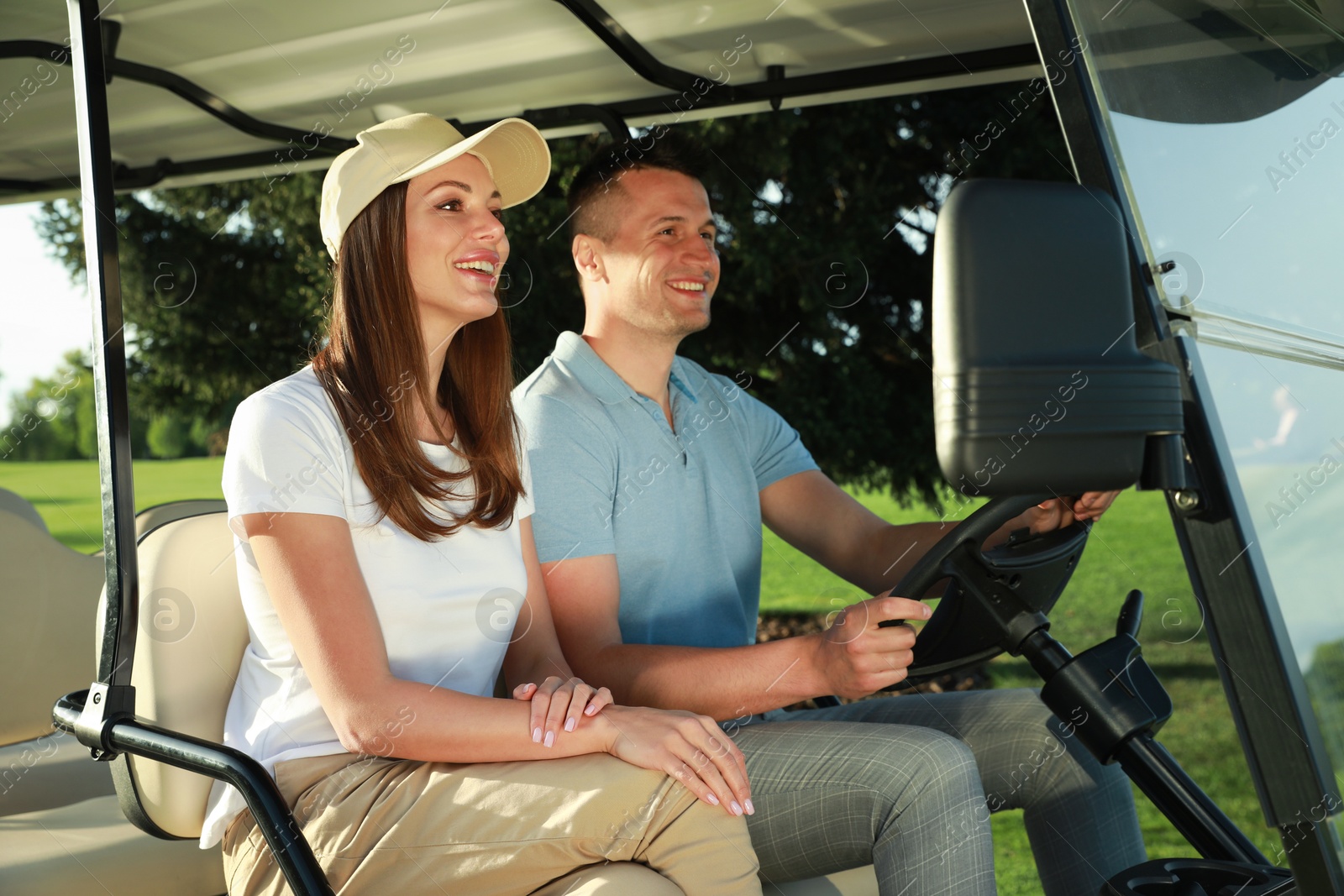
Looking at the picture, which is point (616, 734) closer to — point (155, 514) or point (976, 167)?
point (155, 514)

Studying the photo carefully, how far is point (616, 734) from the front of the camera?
157 centimetres

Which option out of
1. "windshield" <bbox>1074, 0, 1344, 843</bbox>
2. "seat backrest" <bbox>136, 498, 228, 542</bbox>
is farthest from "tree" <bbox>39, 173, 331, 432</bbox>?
"windshield" <bbox>1074, 0, 1344, 843</bbox>

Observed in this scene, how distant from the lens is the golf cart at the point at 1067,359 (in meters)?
1.08

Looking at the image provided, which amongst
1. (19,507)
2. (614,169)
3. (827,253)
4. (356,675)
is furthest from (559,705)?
(827,253)

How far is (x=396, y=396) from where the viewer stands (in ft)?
6.37

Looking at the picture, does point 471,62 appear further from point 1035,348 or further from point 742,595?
point 1035,348

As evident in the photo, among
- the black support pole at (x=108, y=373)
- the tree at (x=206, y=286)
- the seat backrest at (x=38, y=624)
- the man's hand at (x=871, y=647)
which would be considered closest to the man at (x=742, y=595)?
the man's hand at (x=871, y=647)

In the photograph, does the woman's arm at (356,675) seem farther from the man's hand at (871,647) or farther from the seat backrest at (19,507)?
the seat backrest at (19,507)

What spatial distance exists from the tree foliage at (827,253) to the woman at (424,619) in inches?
128

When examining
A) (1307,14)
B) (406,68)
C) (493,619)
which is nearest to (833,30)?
(406,68)

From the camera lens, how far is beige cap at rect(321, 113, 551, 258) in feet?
6.52

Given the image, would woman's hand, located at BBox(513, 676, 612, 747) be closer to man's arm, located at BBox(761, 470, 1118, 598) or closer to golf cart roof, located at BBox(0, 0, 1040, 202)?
man's arm, located at BBox(761, 470, 1118, 598)

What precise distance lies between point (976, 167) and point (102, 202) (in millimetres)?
4770

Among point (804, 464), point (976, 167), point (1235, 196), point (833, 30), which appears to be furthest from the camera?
point (976, 167)
